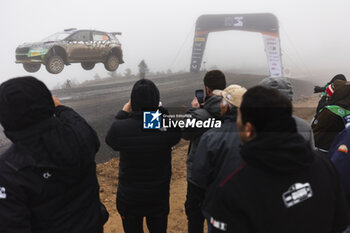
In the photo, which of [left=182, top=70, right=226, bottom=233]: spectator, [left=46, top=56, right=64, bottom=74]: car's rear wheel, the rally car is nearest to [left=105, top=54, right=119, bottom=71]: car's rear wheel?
the rally car

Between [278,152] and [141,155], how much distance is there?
144 centimetres

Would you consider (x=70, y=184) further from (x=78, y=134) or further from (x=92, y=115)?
(x=92, y=115)

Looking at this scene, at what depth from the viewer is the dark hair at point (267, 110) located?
111 centimetres

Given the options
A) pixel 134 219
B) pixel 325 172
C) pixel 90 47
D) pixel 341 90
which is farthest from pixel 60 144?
pixel 90 47

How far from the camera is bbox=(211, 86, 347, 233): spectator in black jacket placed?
1.04m

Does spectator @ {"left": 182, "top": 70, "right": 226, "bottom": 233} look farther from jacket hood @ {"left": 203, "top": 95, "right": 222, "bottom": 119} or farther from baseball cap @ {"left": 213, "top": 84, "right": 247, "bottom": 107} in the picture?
baseball cap @ {"left": 213, "top": 84, "right": 247, "bottom": 107}

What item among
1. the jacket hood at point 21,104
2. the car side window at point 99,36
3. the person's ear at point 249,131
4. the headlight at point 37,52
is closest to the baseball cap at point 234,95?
the person's ear at point 249,131

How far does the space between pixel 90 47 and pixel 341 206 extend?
19.2ft

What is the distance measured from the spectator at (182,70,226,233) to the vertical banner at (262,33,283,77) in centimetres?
1362

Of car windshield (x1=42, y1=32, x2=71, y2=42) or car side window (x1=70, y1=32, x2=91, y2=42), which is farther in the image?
car side window (x1=70, y1=32, x2=91, y2=42)

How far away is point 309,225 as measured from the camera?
1101mm

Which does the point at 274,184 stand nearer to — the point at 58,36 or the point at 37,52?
the point at 37,52

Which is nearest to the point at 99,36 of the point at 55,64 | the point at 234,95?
the point at 55,64

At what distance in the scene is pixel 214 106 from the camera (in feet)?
7.77
